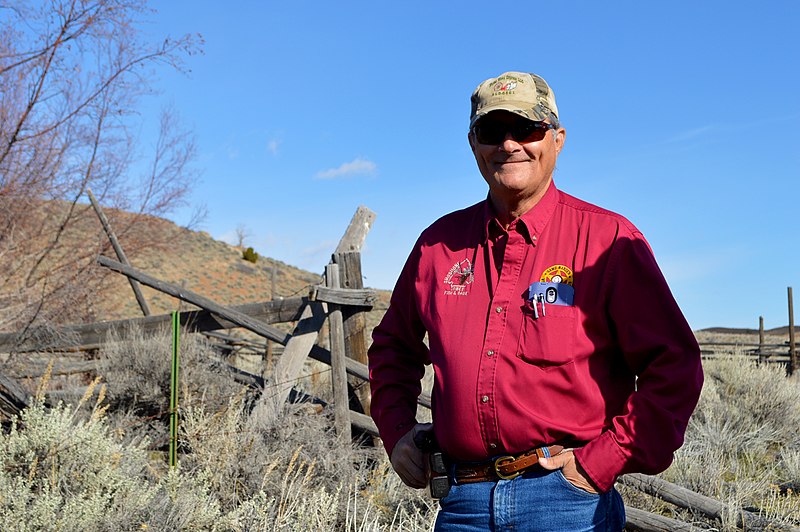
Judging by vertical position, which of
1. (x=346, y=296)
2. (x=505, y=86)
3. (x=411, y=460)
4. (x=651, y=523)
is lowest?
(x=651, y=523)

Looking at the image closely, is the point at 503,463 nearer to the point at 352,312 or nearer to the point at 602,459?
the point at 602,459

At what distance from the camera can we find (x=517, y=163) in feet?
7.55

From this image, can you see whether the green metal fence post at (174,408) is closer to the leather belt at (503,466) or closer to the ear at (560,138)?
the leather belt at (503,466)

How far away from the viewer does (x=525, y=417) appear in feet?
6.88

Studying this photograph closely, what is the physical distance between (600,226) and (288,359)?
167 inches

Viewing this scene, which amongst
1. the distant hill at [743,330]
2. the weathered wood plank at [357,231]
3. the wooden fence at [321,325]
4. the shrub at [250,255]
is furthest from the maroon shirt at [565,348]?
the distant hill at [743,330]

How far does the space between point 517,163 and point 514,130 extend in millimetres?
91

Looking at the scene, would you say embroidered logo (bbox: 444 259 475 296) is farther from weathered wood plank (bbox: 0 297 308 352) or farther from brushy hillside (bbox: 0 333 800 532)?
weathered wood plank (bbox: 0 297 308 352)

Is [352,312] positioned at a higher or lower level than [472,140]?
lower

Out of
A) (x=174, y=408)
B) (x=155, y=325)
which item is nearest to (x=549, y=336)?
(x=174, y=408)

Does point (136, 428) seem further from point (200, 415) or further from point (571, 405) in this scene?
point (571, 405)

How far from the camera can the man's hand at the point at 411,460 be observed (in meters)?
2.42

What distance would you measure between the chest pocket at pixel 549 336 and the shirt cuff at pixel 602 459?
8.5 inches

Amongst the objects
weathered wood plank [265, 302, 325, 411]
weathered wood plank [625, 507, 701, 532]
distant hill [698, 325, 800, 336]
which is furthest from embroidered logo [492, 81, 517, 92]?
distant hill [698, 325, 800, 336]
